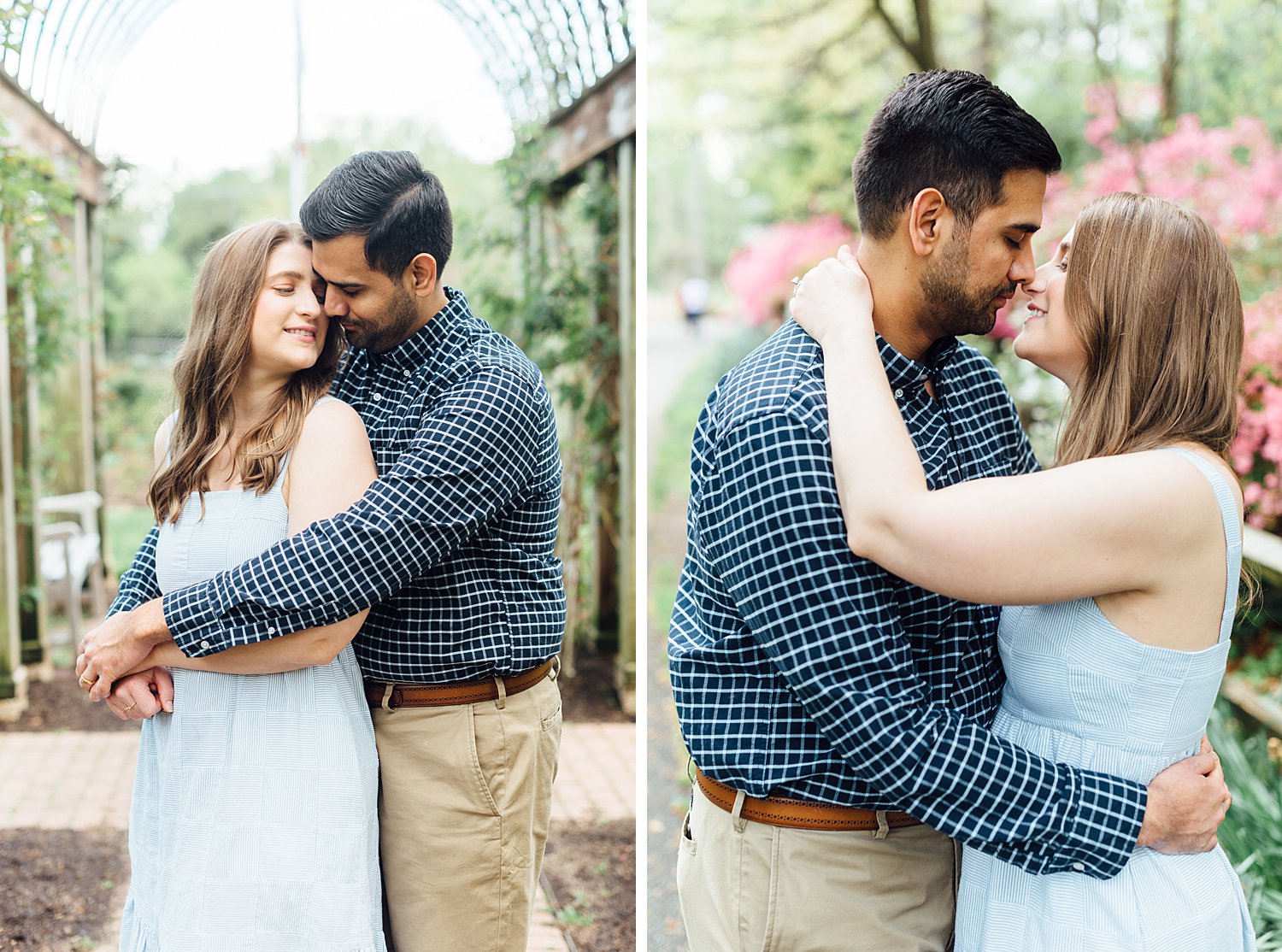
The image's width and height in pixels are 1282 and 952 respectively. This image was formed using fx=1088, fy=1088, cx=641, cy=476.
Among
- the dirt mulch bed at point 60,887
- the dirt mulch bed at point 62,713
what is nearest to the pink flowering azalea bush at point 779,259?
the dirt mulch bed at point 62,713

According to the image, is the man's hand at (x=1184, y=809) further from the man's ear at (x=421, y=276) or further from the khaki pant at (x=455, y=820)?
the man's ear at (x=421, y=276)

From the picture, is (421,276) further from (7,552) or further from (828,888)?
(7,552)

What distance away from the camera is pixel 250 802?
1.83 m

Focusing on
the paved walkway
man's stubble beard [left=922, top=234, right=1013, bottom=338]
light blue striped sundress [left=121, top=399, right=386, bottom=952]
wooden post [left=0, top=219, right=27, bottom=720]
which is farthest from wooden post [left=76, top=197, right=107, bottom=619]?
man's stubble beard [left=922, top=234, right=1013, bottom=338]

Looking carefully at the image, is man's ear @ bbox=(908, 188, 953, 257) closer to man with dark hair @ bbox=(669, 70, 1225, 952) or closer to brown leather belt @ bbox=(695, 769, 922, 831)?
man with dark hair @ bbox=(669, 70, 1225, 952)

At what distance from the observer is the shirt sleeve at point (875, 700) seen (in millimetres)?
1369

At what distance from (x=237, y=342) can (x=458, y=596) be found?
61 cm

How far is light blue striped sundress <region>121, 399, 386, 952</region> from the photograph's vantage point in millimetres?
1810

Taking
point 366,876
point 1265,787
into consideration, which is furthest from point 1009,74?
point 366,876

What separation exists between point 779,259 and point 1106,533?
26.4ft

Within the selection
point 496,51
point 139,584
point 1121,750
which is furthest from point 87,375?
point 1121,750

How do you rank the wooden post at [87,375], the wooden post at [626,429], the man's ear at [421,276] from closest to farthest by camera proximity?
the man's ear at [421,276], the wooden post at [626,429], the wooden post at [87,375]

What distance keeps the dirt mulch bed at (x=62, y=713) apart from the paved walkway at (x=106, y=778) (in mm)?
69

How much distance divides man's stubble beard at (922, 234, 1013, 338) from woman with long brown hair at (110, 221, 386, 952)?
3.24ft
